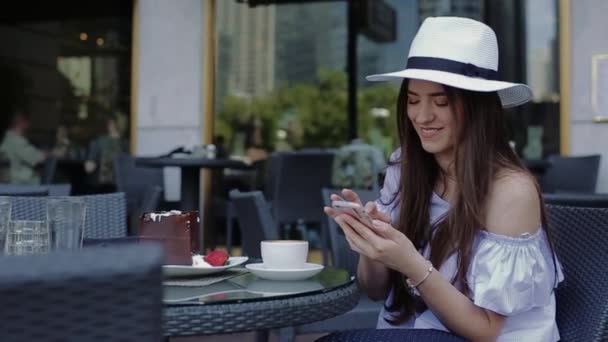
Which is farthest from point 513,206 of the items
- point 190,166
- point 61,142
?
point 61,142

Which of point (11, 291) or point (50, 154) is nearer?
point (11, 291)

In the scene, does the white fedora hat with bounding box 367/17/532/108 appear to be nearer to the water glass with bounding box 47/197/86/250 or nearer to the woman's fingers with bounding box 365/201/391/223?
the woman's fingers with bounding box 365/201/391/223

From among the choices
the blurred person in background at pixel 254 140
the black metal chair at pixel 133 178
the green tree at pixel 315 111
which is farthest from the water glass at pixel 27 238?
the green tree at pixel 315 111

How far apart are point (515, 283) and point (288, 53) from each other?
38.1ft

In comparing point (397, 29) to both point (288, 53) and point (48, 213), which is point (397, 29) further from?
point (48, 213)

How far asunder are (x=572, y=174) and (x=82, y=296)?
579 centimetres

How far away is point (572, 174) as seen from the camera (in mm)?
6078

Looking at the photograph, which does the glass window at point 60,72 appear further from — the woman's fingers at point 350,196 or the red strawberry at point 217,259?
the woman's fingers at point 350,196

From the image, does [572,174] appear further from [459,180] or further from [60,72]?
[60,72]

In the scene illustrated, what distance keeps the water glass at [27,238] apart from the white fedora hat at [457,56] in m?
0.82

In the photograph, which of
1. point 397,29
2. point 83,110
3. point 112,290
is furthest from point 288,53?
point 112,290

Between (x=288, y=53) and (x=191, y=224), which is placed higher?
(x=288, y=53)

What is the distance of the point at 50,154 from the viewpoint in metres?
9.93

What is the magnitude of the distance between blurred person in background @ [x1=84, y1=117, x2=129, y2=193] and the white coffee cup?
6.81 metres
